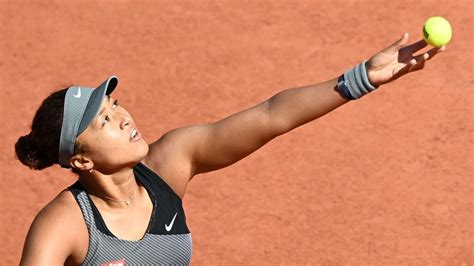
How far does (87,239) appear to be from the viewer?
4.61m

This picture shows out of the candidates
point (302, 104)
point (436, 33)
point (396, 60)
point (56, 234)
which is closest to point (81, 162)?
point (56, 234)

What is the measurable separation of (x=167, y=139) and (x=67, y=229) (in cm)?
73

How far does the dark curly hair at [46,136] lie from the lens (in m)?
4.68

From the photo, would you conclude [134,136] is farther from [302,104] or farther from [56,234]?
[302,104]

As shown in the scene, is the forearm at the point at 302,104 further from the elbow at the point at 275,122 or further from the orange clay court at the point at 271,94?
the orange clay court at the point at 271,94

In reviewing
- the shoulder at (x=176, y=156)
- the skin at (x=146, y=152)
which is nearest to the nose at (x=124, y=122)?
the skin at (x=146, y=152)

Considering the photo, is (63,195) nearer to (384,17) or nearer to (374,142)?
(374,142)

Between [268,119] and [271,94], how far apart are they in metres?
4.64

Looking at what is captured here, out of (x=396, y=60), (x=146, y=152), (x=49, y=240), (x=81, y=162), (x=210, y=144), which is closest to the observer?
(x=49, y=240)

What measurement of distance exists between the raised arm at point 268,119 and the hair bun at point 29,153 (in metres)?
0.54

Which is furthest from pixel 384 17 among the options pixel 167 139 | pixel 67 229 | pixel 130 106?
pixel 67 229

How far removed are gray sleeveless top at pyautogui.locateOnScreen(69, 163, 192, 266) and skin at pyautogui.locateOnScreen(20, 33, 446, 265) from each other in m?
0.04

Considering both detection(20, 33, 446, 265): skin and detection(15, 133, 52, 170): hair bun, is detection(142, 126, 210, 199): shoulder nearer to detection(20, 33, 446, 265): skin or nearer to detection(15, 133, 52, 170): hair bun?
detection(20, 33, 446, 265): skin

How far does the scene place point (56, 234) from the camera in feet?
14.6
